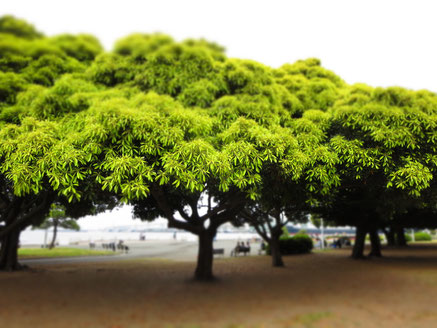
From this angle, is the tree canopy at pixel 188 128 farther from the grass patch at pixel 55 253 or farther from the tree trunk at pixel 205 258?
the grass patch at pixel 55 253

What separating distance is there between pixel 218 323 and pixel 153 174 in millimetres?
3473

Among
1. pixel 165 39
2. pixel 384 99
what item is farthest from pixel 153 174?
pixel 384 99

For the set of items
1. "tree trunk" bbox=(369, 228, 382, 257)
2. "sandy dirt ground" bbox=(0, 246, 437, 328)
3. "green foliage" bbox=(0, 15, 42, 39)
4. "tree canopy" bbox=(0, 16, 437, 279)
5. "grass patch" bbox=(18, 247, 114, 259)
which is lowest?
"grass patch" bbox=(18, 247, 114, 259)

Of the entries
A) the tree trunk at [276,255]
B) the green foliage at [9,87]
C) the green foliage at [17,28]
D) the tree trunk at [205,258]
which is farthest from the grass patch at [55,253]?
the green foliage at [17,28]

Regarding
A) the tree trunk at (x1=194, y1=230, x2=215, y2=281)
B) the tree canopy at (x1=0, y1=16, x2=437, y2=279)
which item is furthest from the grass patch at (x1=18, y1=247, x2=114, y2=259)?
the tree trunk at (x1=194, y1=230, x2=215, y2=281)

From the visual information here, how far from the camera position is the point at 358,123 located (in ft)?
32.8

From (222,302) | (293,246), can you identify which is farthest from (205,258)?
(293,246)

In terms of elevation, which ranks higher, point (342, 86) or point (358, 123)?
point (342, 86)

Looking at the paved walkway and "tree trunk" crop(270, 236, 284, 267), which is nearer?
"tree trunk" crop(270, 236, 284, 267)

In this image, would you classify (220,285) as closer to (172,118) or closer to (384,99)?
(172,118)

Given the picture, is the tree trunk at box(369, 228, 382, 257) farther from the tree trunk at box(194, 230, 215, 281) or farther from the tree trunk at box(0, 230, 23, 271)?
the tree trunk at box(0, 230, 23, 271)

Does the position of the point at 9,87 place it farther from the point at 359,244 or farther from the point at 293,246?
the point at 293,246

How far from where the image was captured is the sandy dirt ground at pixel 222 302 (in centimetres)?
739

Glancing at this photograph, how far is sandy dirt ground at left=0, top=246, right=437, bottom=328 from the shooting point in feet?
24.2
